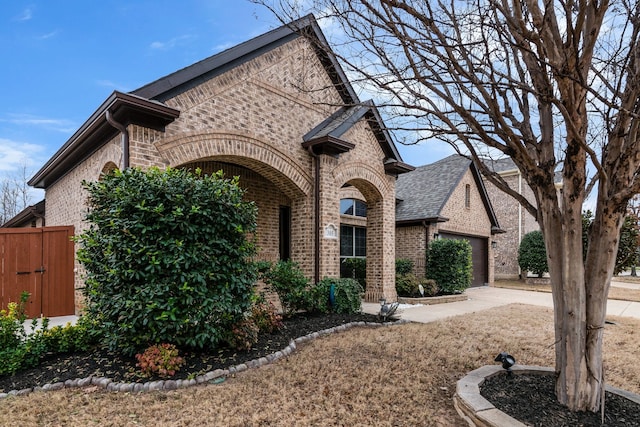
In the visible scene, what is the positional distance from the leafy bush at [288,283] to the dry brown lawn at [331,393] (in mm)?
1557

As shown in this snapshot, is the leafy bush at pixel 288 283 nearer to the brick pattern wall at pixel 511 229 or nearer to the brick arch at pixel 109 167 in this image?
the brick arch at pixel 109 167

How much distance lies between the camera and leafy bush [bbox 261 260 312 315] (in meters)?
7.46

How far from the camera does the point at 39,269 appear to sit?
26.7 feet

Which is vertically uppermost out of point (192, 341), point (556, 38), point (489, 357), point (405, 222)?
point (556, 38)

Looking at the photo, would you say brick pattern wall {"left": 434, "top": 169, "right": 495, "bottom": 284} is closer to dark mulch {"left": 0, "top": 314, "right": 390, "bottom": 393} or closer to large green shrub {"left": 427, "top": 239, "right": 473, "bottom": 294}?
large green shrub {"left": 427, "top": 239, "right": 473, "bottom": 294}

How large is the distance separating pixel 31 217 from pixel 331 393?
14385mm

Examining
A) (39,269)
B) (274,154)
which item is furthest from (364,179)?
(39,269)

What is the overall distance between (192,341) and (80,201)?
553 cm

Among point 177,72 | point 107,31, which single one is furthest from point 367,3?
point 107,31

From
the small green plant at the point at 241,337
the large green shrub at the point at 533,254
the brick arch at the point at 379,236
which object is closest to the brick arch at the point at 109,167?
the small green plant at the point at 241,337

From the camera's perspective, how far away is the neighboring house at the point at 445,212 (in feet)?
47.4

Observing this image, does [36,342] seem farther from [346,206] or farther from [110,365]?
[346,206]

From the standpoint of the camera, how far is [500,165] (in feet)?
82.7

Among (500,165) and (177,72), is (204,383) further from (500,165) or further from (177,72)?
(500,165)
